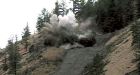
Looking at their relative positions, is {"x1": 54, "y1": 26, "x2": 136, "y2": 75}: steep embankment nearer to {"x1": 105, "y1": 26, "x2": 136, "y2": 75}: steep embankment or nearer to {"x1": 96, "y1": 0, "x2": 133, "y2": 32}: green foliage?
{"x1": 105, "y1": 26, "x2": 136, "y2": 75}: steep embankment

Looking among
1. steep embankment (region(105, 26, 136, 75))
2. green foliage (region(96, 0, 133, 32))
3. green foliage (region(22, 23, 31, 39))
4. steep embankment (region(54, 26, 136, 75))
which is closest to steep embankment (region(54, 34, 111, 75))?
steep embankment (region(54, 26, 136, 75))

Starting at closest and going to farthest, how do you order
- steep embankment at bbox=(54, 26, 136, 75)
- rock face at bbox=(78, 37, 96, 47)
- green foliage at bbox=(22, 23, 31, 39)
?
1. steep embankment at bbox=(54, 26, 136, 75)
2. rock face at bbox=(78, 37, 96, 47)
3. green foliage at bbox=(22, 23, 31, 39)

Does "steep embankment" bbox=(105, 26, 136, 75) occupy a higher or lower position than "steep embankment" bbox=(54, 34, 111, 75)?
higher

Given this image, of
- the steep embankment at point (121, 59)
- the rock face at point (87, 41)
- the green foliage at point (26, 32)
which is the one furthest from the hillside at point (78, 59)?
the green foliage at point (26, 32)

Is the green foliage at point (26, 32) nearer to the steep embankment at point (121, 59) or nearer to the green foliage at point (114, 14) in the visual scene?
the green foliage at point (114, 14)

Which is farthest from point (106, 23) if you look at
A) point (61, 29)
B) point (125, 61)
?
point (125, 61)

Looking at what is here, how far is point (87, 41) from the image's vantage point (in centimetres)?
10150

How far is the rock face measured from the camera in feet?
332

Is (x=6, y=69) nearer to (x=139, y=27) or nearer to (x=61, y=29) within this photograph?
(x=61, y=29)

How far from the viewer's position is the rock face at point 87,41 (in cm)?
10106

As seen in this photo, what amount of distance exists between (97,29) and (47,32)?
17.8 metres

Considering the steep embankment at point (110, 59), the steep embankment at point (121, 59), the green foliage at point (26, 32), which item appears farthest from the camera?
the green foliage at point (26, 32)

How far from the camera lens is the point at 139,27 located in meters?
57.2

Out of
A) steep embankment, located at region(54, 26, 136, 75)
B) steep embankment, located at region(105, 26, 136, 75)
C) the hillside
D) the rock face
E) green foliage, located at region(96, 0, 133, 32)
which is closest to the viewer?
steep embankment, located at region(105, 26, 136, 75)
